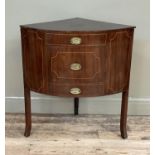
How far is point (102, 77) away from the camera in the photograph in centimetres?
178

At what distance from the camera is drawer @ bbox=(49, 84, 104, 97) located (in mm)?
1765

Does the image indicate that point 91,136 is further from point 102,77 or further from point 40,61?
point 40,61

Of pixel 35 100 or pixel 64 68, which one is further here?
pixel 35 100

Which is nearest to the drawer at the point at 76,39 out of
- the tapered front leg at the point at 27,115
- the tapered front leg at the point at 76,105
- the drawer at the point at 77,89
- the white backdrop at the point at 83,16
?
the drawer at the point at 77,89

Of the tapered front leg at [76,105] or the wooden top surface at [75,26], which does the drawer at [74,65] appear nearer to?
the wooden top surface at [75,26]

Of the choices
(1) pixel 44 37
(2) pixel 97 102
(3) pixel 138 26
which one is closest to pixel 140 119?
(2) pixel 97 102

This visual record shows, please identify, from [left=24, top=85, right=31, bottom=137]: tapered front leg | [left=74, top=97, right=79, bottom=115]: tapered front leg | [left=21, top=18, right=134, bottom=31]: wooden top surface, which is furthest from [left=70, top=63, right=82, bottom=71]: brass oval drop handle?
[left=74, top=97, right=79, bottom=115]: tapered front leg

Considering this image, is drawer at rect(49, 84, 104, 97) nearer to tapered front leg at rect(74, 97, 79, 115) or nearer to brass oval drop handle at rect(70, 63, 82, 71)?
brass oval drop handle at rect(70, 63, 82, 71)

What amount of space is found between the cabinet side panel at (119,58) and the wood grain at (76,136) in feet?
1.22

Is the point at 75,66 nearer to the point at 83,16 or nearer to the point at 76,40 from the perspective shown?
the point at 76,40

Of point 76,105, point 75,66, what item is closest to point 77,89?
point 75,66

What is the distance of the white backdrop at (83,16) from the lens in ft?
7.30
